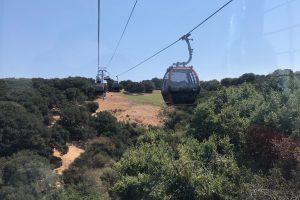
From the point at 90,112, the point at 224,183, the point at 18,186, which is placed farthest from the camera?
the point at 90,112

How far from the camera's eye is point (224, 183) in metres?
27.8

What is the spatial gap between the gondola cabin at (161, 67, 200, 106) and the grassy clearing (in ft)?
194

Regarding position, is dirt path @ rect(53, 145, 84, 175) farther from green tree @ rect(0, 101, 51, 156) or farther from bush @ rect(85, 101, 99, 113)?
bush @ rect(85, 101, 99, 113)

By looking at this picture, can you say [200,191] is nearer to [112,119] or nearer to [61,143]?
[61,143]

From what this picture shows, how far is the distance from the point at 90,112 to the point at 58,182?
97.9ft

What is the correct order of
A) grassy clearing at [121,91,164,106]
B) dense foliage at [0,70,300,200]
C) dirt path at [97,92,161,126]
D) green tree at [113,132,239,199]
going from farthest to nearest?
1. grassy clearing at [121,91,164,106]
2. dirt path at [97,92,161,126]
3. dense foliage at [0,70,300,200]
4. green tree at [113,132,239,199]

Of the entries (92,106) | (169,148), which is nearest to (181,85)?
(169,148)

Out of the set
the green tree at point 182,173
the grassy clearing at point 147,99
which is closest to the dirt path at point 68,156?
the green tree at point 182,173

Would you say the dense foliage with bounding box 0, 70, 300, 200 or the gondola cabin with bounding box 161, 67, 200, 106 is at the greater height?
the gondola cabin with bounding box 161, 67, 200, 106

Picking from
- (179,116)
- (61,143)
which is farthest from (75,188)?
(179,116)

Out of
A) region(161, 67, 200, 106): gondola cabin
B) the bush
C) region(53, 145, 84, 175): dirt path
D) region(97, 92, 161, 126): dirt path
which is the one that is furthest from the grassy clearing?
region(161, 67, 200, 106): gondola cabin

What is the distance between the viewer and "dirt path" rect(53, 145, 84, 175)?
53097mm

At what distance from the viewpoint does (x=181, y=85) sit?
20344 millimetres

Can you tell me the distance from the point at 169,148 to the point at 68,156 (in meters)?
18.0
